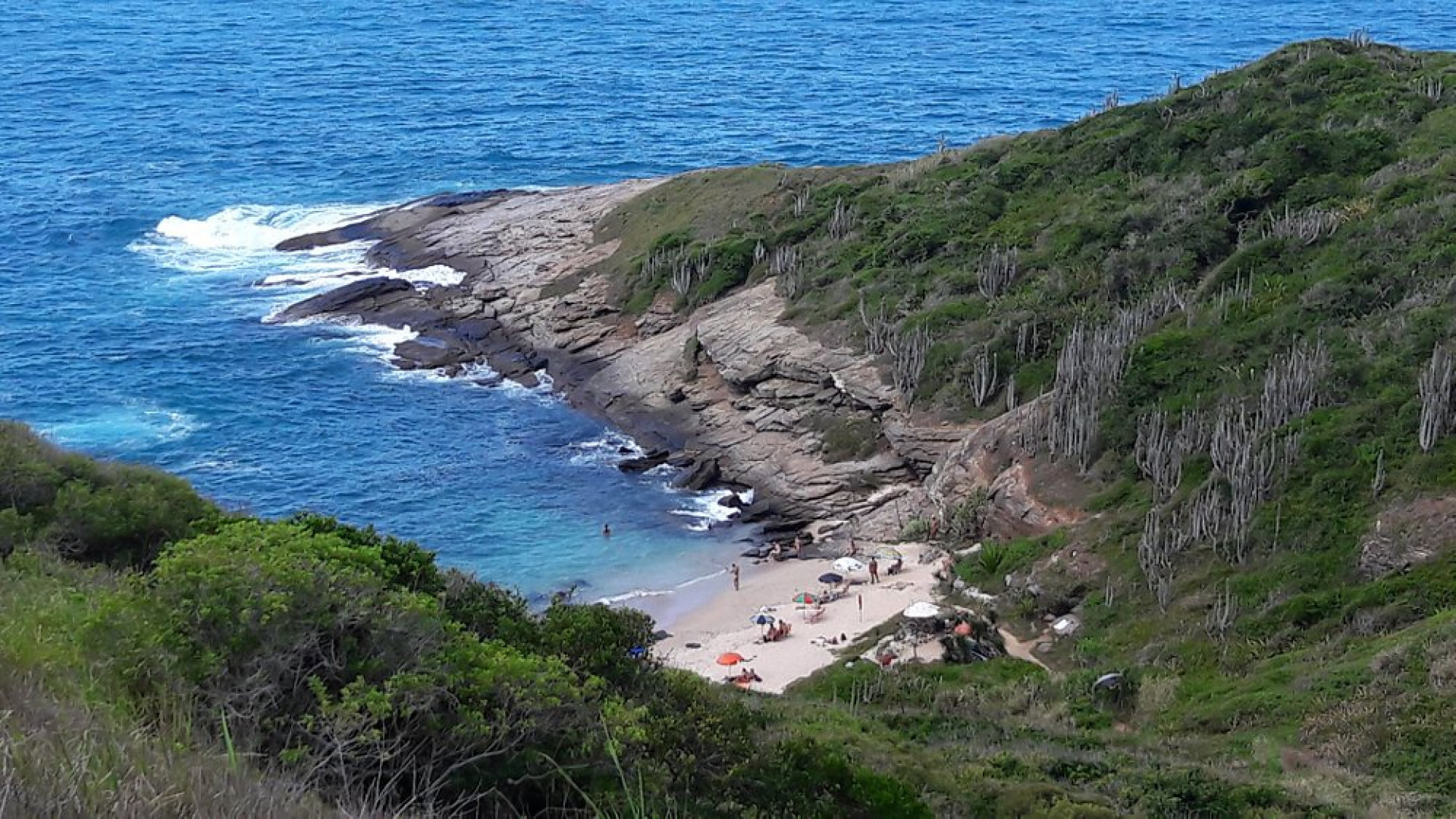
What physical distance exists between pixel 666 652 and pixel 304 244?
143 feet

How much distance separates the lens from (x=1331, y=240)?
141 feet

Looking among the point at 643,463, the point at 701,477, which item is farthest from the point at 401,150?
the point at 701,477

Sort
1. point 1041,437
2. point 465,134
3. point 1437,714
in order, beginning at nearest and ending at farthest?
point 1437,714 → point 1041,437 → point 465,134

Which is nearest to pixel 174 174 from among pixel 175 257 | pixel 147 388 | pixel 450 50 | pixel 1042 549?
pixel 175 257

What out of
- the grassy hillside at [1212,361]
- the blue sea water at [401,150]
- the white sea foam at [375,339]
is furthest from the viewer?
the white sea foam at [375,339]

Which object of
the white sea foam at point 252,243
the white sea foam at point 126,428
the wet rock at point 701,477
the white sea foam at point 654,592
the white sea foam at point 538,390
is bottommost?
the white sea foam at point 654,592

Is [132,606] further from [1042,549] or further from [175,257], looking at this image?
[175,257]

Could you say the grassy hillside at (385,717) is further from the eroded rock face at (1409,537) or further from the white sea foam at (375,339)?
the white sea foam at (375,339)

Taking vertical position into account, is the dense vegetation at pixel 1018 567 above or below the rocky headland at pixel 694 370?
above

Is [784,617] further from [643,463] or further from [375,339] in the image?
[375,339]

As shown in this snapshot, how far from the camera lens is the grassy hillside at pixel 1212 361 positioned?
27016 mm

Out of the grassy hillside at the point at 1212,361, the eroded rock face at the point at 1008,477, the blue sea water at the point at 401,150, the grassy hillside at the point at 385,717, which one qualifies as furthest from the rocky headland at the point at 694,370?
the grassy hillside at the point at 385,717

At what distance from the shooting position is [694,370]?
174 feet

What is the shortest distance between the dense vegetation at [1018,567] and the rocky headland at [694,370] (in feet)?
4.10
